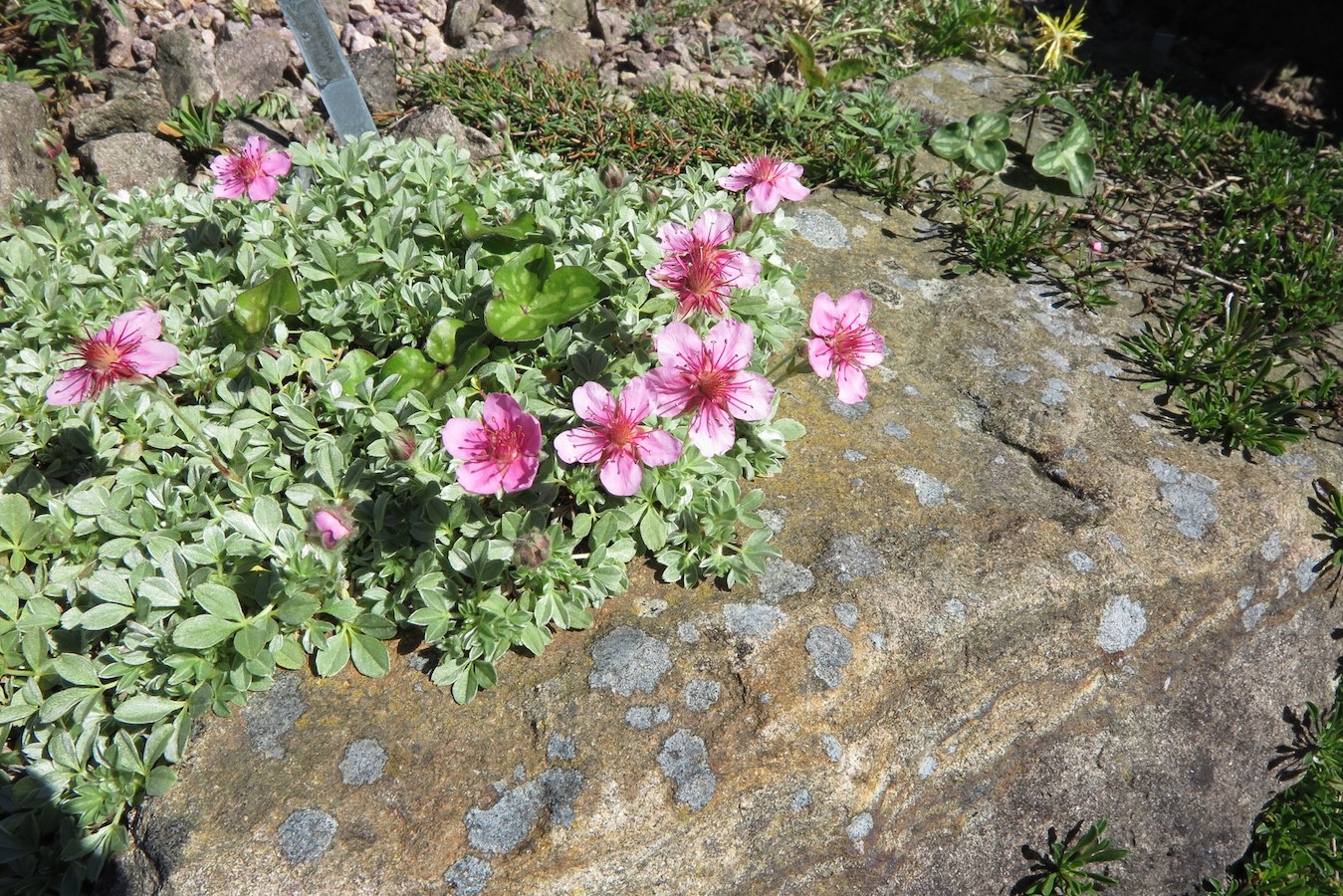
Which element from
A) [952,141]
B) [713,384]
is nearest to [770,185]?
[713,384]

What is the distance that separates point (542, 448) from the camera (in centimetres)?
238

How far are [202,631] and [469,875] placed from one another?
0.88 m

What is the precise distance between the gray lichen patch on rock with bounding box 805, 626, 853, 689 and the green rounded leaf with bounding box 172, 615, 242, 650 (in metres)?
1.49

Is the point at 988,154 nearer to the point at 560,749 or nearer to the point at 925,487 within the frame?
the point at 925,487

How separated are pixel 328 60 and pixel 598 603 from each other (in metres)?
2.80

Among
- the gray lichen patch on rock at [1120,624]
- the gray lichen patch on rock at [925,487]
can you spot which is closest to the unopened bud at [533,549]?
the gray lichen patch on rock at [925,487]

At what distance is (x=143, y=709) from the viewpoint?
2137 mm

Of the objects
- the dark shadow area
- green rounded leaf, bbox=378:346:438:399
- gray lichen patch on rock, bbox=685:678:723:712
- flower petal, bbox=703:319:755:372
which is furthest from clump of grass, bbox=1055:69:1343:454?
green rounded leaf, bbox=378:346:438:399

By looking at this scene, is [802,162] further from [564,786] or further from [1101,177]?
[564,786]

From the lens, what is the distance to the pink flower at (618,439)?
2.05 meters

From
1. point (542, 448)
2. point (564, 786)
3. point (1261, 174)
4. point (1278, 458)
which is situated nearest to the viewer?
point (564, 786)

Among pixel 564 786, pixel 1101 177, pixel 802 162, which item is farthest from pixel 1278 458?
pixel 564 786

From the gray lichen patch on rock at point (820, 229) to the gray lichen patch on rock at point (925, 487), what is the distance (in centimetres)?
132

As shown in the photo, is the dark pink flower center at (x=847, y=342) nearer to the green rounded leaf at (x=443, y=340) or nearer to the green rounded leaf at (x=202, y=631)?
the green rounded leaf at (x=443, y=340)
